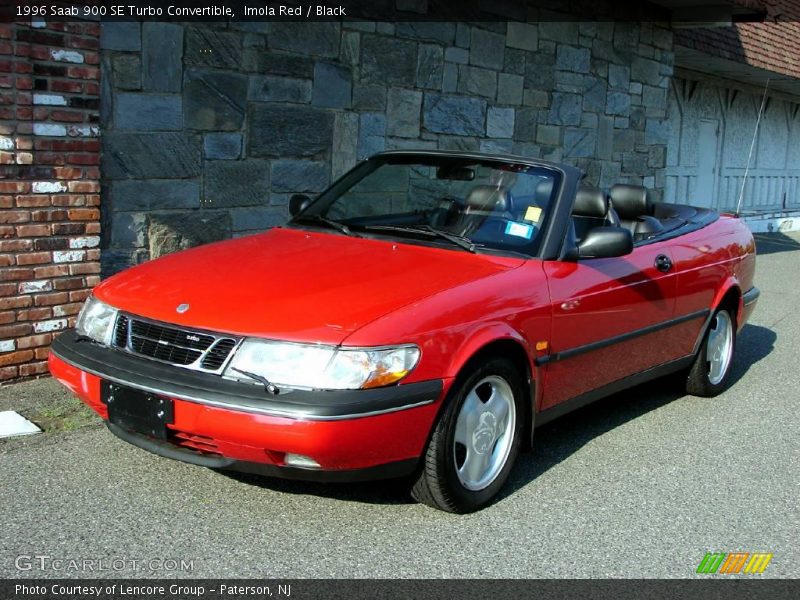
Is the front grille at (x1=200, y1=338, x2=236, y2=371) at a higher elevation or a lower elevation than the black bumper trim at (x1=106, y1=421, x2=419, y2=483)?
higher

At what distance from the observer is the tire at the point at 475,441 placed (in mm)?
3842

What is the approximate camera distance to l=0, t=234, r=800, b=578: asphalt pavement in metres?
3.53

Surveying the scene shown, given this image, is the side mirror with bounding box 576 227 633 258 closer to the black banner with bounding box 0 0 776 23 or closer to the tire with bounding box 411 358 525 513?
the tire with bounding box 411 358 525 513

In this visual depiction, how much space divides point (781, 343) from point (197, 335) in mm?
5883

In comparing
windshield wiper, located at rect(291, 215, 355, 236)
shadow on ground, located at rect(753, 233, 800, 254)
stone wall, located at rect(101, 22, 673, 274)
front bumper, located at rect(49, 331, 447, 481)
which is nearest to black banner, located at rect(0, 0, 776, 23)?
stone wall, located at rect(101, 22, 673, 274)

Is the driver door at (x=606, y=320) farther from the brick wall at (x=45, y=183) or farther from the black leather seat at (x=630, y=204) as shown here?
the brick wall at (x=45, y=183)

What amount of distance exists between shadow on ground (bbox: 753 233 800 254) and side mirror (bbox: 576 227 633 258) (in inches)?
439

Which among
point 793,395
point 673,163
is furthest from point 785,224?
point 793,395

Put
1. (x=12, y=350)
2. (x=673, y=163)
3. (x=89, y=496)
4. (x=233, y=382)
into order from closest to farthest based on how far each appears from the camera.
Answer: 1. (x=233, y=382)
2. (x=89, y=496)
3. (x=12, y=350)
4. (x=673, y=163)

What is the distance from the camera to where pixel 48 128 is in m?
5.72

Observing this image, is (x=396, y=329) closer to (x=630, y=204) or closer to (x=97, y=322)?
(x=97, y=322)

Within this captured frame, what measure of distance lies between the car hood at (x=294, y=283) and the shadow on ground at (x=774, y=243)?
38.6 feet

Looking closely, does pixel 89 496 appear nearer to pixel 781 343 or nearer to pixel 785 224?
pixel 781 343

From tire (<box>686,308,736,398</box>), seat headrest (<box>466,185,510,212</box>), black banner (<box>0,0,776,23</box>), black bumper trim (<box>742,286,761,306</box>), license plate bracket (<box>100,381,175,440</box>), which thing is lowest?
tire (<box>686,308,736,398</box>)
